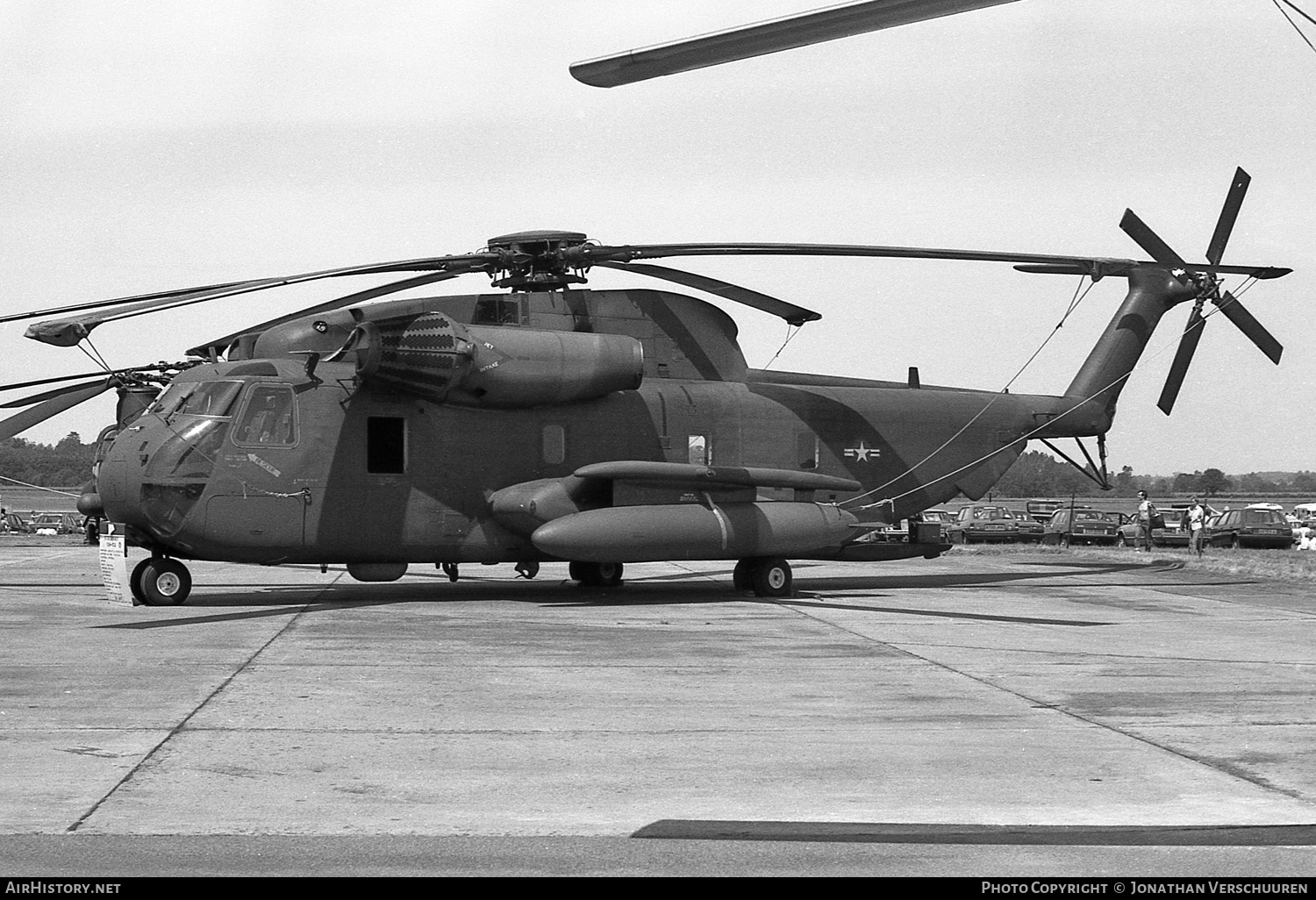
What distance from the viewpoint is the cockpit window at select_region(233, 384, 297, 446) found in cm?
1606

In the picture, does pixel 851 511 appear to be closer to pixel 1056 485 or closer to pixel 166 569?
pixel 166 569

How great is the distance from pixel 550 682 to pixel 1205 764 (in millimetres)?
4640

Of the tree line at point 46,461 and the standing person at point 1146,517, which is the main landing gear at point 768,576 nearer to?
the standing person at point 1146,517

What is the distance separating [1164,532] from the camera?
42.7 m

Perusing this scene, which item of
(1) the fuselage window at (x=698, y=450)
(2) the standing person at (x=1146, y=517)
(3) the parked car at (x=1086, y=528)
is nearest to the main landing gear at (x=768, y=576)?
(1) the fuselage window at (x=698, y=450)

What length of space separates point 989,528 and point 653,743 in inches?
1469

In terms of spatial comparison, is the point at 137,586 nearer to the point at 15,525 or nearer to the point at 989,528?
the point at 989,528

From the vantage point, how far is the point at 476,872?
17.1 feet

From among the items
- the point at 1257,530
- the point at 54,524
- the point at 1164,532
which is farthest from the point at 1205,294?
the point at 54,524

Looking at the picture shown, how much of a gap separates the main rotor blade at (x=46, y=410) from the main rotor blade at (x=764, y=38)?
1504cm

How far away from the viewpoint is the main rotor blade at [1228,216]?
21.0 metres

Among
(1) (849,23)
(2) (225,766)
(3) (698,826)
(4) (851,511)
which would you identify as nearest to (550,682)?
(2) (225,766)

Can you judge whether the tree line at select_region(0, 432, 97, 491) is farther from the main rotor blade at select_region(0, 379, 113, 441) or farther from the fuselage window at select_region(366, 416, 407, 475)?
the fuselage window at select_region(366, 416, 407, 475)

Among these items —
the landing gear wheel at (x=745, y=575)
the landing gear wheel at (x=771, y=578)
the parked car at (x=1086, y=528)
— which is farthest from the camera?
the parked car at (x=1086, y=528)
